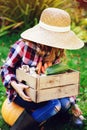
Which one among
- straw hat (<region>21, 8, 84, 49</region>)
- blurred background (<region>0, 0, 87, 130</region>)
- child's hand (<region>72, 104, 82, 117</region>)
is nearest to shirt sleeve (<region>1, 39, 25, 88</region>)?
straw hat (<region>21, 8, 84, 49</region>)

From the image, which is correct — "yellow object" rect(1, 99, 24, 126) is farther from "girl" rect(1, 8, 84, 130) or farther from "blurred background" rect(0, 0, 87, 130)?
"blurred background" rect(0, 0, 87, 130)

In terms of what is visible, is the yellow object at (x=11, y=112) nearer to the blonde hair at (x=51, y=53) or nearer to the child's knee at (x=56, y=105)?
the child's knee at (x=56, y=105)

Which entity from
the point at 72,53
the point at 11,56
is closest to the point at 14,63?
the point at 11,56

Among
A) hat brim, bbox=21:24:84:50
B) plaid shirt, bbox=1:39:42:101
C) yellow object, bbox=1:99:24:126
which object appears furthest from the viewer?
yellow object, bbox=1:99:24:126

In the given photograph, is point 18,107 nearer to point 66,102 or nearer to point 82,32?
point 66,102

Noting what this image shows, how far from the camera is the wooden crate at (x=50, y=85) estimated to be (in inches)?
183

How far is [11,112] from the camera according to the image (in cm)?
513

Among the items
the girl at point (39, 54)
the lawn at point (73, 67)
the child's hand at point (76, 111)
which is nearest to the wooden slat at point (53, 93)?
the girl at point (39, 54)

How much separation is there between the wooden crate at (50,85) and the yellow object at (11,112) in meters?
0.38

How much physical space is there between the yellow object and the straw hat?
813mm

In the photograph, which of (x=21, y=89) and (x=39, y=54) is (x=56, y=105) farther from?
(x=39, y=54)

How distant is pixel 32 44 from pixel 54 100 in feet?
1.98

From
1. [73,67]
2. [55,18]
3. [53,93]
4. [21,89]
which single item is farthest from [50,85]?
[73,67]

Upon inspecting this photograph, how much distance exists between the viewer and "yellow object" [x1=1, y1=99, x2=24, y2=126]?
16.7ft
